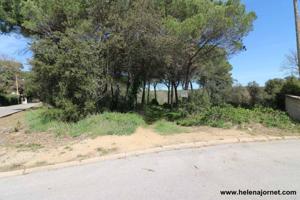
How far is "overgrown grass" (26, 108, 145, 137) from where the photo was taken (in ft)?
30.2

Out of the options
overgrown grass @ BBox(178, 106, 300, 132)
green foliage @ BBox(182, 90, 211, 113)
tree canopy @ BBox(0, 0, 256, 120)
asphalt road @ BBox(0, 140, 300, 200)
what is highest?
tree canopy @ BBox(0, 0, 256, 120)

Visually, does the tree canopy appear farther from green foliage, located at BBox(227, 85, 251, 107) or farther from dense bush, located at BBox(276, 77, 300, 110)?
green foliage, located at BBox(227, 85, 251, 107)

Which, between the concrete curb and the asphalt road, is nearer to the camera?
the asphalt road

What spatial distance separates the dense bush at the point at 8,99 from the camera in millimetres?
47547

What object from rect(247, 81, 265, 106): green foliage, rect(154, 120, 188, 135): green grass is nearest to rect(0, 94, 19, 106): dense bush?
rect(247, 81, 265, 106): green foliage

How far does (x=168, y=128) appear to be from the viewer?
31.9ft

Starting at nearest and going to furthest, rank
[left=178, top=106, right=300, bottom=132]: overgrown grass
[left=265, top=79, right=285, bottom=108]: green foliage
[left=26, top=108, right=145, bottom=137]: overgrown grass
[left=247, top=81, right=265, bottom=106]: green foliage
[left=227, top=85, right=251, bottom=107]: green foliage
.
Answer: [left=26, top=108, right=145, bottom=137]: overgrown grass < [left=178, top=106, right=300, bottom=132]: overgrown grass < [left=265, top=79, right=285, bottom=108]: green foliage < [left=247, top=81, right=265, bottom=106]: green foliage < [left=227, top=85, right=251, bottom=107]: green foliage

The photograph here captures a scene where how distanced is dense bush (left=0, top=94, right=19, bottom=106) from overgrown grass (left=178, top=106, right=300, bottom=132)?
45196mm

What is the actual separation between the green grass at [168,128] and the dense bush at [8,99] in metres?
44.8

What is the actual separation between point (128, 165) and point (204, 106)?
20.1 ft

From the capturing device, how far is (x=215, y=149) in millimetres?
7184

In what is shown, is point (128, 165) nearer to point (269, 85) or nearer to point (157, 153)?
point (157, 153)

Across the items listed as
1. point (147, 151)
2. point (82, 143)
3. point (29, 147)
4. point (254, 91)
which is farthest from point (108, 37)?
point (254, 91)

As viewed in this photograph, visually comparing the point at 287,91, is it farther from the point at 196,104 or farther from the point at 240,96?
the point at 240,96
